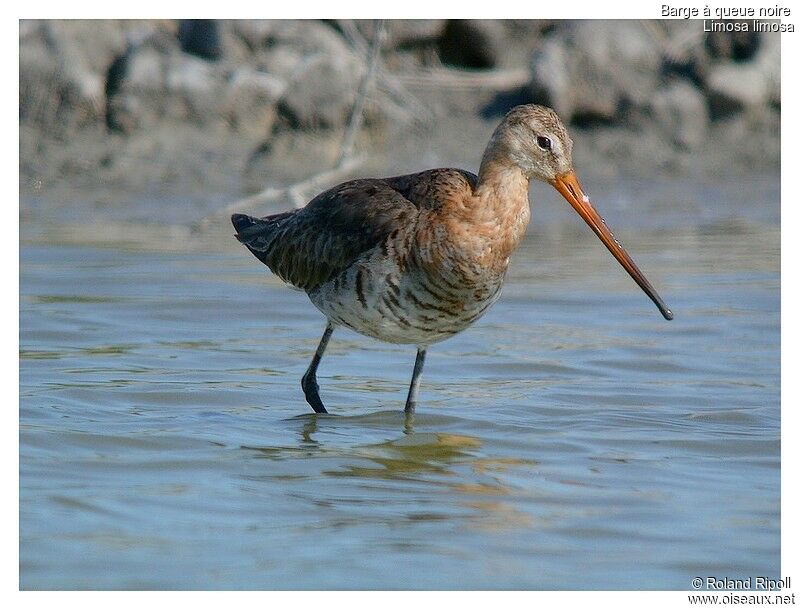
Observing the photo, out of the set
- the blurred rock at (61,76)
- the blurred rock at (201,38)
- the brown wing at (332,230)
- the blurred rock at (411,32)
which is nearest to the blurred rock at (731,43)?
the blurred rock at (411,32)

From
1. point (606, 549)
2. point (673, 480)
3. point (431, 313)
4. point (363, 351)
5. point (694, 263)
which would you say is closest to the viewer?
point (606, 549)

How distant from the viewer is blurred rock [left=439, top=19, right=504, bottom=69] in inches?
555

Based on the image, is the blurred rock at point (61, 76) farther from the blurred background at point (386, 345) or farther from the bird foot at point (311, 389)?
the bird foot at point (311, 389)

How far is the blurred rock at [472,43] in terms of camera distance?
14102 mm

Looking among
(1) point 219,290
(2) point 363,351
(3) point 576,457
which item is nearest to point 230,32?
(1) point 219,290

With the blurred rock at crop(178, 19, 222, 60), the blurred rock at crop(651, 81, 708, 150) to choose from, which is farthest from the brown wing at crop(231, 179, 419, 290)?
the blurred rock at crop(651, 81, 708, 150)

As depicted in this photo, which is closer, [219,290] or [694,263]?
[219,290]

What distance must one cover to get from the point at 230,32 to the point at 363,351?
6.40m

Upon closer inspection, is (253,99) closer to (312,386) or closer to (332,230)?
(312,386)

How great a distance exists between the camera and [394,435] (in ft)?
20.8

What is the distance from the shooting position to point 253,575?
4.48 m

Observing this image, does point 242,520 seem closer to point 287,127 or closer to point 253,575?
Answer: point 253,575

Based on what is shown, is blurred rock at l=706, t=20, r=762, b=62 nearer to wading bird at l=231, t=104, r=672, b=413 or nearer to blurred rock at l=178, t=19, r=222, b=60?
blurred rock at l=178, t=19, r=222, b=60

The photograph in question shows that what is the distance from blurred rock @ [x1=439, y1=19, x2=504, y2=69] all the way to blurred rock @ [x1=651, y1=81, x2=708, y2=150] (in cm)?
167
